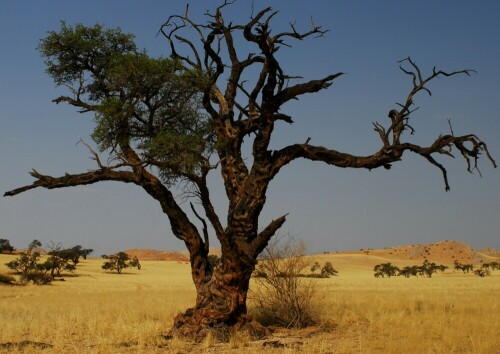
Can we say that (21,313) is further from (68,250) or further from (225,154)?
(68,250)

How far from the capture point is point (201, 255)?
15281 millimetres

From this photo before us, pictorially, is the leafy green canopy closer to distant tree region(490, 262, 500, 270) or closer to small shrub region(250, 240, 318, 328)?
small shrub region(250, 240, 318, 328)

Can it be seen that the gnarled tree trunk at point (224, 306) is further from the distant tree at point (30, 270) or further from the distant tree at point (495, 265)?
the distant tree at point (495, 265)

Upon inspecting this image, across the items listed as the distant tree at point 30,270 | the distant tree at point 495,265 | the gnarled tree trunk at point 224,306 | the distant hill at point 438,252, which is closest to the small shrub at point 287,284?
the gnarled tree trunk at point 224,306

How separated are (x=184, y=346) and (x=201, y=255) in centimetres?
313

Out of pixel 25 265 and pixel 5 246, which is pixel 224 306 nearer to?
pixel 25 265

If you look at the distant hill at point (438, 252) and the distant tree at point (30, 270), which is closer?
the distant tree at point (30, 270)

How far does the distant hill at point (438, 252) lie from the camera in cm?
13638

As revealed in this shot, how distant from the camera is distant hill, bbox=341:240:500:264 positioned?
447 ft

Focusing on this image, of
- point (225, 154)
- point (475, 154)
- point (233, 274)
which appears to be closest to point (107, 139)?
point (225, 154)

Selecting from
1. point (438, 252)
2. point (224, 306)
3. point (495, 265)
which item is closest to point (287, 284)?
point (224, 306)

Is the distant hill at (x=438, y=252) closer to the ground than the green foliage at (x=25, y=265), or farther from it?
farther from it

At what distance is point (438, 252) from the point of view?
143m

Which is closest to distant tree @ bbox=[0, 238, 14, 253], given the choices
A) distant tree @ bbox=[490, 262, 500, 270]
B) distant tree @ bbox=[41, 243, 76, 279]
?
distant tree @ bbox=[41, 243, 76, 279]
